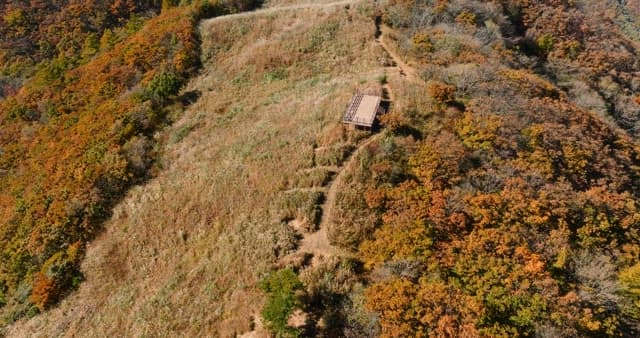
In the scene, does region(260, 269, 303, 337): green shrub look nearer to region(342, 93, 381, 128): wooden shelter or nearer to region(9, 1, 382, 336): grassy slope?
region(9, 1, 382, 336): grassy slope

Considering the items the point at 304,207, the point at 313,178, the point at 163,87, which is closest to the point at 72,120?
the point at 163,87

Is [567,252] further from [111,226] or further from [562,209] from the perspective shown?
[111,226]

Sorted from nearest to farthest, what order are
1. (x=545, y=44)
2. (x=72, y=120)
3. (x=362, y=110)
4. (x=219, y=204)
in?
(x=219, y=204) → (x=362, y=110) → (x=72, y=120) → (x=545, y=44)

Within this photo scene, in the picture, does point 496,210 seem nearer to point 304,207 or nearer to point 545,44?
point 304,207

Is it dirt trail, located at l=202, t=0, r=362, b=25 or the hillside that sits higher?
dirt trail, located at l=202, t=0, r=362, b=25

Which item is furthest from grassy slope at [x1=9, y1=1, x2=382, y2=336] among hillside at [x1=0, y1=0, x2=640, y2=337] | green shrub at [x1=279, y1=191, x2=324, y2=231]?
green shrub at [x1=279, y1=191, x2=324, y2=231]

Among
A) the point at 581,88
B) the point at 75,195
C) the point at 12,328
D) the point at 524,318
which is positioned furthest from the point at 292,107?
the point at 581,88
